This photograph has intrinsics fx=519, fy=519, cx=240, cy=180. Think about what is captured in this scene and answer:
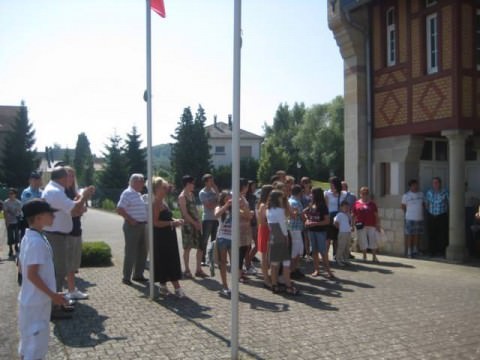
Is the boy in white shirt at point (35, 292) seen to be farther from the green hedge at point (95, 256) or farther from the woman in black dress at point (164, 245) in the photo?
the green hedge at point (95, 256)

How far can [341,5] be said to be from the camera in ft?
45.8

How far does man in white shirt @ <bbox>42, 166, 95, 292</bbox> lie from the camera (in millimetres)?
6242

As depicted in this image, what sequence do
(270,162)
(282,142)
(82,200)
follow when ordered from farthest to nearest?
(282,142), (270,162), (82,200)

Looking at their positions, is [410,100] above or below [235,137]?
above

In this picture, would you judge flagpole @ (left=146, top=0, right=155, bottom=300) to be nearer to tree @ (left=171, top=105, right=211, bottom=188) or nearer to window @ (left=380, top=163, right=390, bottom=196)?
window @ (left=380, top=163, right=390, bottom=196)

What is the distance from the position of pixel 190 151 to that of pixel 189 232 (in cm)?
5025

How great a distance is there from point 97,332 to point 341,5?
1124 cm

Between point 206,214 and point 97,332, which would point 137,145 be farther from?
point 97,332

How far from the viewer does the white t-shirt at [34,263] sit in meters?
4.02

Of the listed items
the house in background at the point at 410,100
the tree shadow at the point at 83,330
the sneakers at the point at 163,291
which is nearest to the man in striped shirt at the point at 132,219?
the sneakers at the point at 163,291

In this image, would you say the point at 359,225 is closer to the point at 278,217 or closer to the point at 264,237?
the point at 264,237

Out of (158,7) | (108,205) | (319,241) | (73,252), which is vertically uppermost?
(158,7)

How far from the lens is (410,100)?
12.8m

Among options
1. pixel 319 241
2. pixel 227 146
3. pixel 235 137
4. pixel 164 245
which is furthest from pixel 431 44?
pixel 227 146
